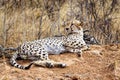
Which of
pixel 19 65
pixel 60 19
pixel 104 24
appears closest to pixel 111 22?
pixel 104 24

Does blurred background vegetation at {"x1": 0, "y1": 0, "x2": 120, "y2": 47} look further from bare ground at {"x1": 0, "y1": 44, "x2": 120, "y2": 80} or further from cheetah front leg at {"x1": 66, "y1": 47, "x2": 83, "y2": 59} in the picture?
bare ground at {"x1": 0, "y1": 44, "x2": 120, "y2": 80}

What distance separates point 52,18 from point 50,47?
2806 mm

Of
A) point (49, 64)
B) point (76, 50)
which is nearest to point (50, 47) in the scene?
point (76, 50)

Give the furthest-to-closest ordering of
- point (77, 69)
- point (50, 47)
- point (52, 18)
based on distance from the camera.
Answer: point (52, 18) < point (50, 47) < point (77, 69)

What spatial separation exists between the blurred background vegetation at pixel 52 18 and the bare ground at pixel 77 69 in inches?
71.9

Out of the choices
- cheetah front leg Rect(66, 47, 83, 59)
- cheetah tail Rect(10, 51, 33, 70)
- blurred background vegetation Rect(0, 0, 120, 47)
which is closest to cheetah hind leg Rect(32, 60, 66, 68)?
cheetah tail Rect(10, 51, 33, 70)

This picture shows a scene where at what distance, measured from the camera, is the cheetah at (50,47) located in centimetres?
540

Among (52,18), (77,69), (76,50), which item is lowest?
(77,69)

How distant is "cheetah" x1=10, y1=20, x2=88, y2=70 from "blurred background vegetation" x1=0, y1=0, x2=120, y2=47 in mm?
1164

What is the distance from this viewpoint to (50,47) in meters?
6.01

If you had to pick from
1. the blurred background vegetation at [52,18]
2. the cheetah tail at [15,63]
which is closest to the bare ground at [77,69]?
the cheetah tail at [15,63]

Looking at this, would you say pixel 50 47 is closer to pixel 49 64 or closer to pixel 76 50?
pixel 76 50

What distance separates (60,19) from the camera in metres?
8.95

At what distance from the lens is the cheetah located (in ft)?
17.7
